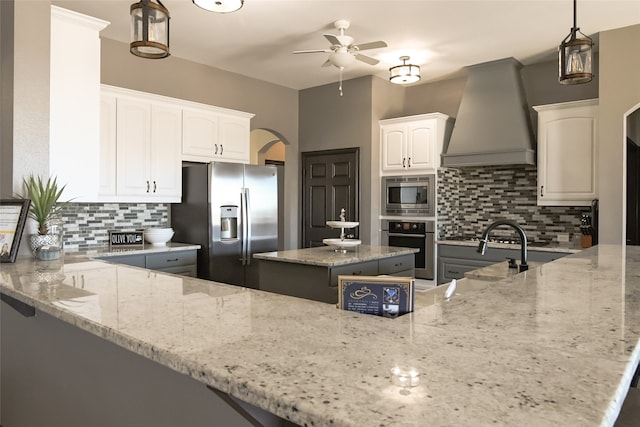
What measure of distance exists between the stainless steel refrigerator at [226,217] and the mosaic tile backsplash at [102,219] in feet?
0.67

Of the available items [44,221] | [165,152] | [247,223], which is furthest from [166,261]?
[44,221]

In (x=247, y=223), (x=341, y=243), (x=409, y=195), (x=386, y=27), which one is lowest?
(x=341, y=243)

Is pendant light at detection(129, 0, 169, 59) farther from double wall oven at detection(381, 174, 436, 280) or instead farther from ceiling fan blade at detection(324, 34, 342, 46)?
double wall oven at detection(381, 174, 436, 280)

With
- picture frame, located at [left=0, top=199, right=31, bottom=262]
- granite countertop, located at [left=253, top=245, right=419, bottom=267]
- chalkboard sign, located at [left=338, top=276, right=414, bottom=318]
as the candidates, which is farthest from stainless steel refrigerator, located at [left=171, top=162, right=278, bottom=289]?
chalkboard sign, located at [left=338, top=276, right=414, bottom=318]

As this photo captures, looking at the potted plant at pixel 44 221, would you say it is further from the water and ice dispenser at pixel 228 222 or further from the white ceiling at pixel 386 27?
the water and ice dispenser at pixel 228 222

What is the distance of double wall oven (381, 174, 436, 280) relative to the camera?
16.7 feet

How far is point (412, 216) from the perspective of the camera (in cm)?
525

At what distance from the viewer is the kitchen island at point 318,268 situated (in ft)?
10.3

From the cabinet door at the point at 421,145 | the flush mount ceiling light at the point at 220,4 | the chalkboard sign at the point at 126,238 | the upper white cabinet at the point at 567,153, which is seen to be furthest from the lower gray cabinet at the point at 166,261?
the upper white cabinet at the point at 567,153

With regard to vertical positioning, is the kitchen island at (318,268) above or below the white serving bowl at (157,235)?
below

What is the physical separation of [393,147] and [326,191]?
1106 millimetres

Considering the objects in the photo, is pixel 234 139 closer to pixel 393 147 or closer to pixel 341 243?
pixel 393 147

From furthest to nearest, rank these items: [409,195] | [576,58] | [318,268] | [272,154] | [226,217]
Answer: [272,154], [409,195], [226,217], [318,268], [576,58]

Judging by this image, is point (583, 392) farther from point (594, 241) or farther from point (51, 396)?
point (594, 241)
